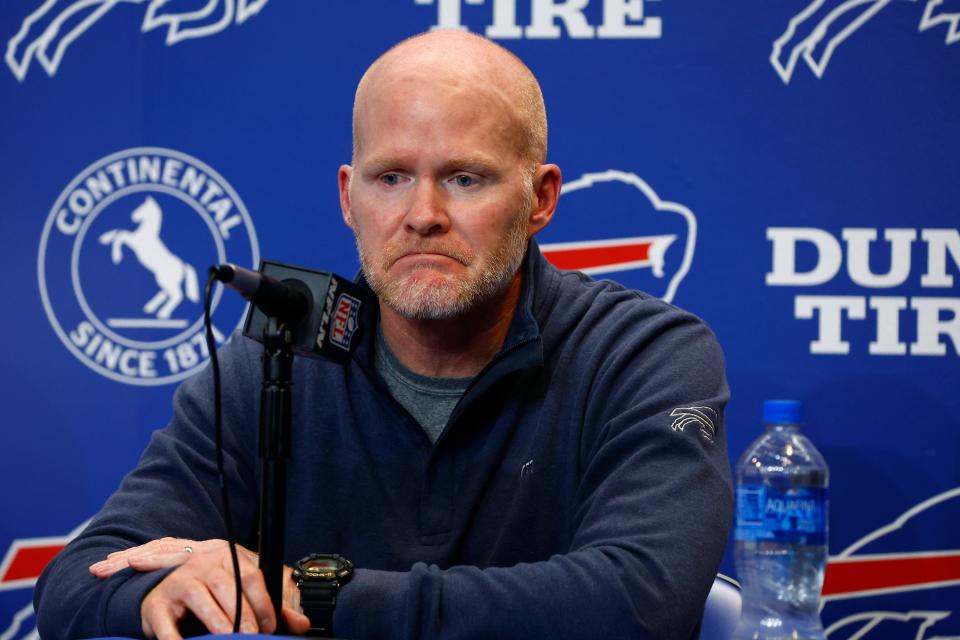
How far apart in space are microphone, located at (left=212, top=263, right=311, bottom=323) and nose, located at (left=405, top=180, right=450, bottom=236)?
56 centimetres

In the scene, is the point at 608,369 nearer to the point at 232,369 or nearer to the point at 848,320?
the point at 232,369

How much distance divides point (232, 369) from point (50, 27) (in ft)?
4.36

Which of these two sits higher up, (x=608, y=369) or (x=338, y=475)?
(x=608, y=369)

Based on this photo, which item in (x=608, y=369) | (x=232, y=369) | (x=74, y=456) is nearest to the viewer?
(x=608, y=369)

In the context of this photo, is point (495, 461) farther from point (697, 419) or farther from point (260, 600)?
point (260, 600)

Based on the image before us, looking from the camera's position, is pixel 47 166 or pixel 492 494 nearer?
pixel 492 494

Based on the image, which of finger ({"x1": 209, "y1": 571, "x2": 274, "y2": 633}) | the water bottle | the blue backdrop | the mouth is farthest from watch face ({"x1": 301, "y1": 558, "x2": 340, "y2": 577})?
the blue backdrop

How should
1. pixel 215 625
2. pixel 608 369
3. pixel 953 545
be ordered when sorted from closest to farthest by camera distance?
pixel 215 625
pixel 608 369
pixel 953 545

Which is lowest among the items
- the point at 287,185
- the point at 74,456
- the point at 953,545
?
the point at 953,545

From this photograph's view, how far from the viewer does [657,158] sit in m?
2.57

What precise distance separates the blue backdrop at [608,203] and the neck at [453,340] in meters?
0.68

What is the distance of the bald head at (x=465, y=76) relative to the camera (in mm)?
1842

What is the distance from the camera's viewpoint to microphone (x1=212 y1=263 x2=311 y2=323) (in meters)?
1.09

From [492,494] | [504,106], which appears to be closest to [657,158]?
[504,106]
